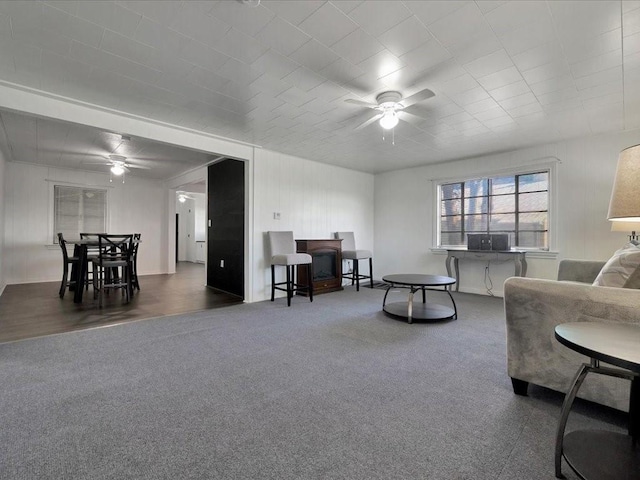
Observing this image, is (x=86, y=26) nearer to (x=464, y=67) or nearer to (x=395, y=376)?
(x=464, y=67)

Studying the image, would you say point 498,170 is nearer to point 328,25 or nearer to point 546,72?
point 546,72

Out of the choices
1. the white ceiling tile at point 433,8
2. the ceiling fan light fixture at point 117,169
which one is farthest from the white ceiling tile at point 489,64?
the ceiling fan light fixture at point 117,169

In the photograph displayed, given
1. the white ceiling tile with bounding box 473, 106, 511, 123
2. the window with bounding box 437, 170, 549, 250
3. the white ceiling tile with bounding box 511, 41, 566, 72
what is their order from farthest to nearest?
the window with bounding box 437, 170, 549, 250
the white ceiling tile with bounding box 473, 106, 511, 123
the white ceiling tile with bounding box 511, 41, 566, 72

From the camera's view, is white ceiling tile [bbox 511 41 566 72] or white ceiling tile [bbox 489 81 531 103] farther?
white ceiling tile [bbox 489 81 531 103]

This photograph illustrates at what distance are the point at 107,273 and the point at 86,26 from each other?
14.6ft

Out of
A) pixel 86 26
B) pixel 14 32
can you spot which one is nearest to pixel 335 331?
pixel 86 26

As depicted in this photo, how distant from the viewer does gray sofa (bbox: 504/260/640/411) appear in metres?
1.54

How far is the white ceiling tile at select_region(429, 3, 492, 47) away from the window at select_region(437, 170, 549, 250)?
352 centimetres

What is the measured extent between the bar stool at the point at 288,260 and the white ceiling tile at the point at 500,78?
9.66ft

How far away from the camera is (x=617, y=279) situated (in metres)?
1.70

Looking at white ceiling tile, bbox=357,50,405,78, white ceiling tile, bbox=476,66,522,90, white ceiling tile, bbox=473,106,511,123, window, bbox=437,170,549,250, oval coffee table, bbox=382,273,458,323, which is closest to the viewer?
white ceiling tile, bbox=357,50,405,78

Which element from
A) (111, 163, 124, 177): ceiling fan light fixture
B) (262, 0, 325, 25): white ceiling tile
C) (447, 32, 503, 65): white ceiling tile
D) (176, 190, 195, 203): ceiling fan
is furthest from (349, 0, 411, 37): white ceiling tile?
(176, 190, 195, 203): ceiling fan

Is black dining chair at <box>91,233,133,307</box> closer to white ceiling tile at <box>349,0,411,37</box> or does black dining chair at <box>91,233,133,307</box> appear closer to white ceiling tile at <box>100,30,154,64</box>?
white ceiling tile at <box>100,30,154,64</box>

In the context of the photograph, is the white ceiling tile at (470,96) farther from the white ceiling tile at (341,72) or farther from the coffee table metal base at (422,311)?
the coffee table metal base at (422,311)
